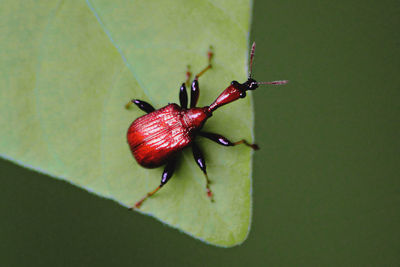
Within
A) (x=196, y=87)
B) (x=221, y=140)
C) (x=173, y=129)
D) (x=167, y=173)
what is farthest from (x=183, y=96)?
(x=167, y=173)

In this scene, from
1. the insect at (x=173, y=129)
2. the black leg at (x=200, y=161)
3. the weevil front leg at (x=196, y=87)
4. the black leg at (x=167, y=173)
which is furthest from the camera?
the black leg at (x=167, y=173)

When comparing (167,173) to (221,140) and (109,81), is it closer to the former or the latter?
(221,140)

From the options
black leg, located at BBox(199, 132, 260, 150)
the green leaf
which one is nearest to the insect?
black leg, located at BBox(199, 132, 260, 150)

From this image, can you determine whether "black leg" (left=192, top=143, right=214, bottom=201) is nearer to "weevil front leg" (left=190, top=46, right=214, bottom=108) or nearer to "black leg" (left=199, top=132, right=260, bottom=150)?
"black leg" (left=199, top=132, right=260, bottom=150)

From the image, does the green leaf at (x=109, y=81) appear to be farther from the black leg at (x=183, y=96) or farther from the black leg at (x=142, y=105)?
the black leg at (x=183, y=96)

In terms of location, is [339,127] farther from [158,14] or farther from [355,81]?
[158,14]

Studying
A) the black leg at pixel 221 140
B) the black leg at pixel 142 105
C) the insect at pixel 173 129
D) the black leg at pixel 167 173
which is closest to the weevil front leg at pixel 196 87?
the insect at pixel 173 129
